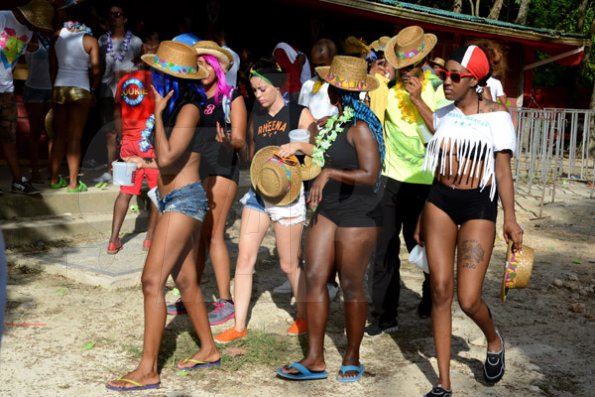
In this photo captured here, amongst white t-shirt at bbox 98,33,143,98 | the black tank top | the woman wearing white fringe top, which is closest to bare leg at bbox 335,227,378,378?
the woman wearing white fringe top

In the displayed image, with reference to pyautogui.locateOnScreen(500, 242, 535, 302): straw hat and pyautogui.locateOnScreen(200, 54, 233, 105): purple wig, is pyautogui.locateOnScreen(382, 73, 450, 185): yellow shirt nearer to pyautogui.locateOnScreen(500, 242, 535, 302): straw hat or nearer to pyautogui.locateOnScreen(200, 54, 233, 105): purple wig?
pyautogui.locateOnScreen(500, 242, 535, 302): straw hat

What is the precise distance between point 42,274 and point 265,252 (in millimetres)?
2146

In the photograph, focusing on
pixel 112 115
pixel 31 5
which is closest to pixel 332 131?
pixel 31 5

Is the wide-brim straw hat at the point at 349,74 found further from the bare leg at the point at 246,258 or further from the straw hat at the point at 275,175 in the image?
the bare leg at the point at 246,258

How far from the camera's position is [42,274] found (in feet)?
22.8

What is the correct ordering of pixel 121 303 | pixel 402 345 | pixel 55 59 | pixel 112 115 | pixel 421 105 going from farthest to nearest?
pixel 112 115 < pixel 55 59 < pixel 121 303 < pixel 402 345 < pixel 421 105

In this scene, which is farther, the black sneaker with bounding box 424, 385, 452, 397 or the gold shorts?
the gold shorts

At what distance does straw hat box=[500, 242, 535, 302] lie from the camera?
4.80 meters

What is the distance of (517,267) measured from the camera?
15.8 feet

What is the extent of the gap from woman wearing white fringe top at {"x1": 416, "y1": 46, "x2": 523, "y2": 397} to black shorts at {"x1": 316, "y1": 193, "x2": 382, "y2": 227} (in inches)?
13.8

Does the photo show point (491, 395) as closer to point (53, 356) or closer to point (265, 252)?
point (53, 356)

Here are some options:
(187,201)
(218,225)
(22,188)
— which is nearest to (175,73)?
(187,201)

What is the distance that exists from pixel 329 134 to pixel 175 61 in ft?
3.26

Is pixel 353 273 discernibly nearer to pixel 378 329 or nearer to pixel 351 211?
pixel 351 211
